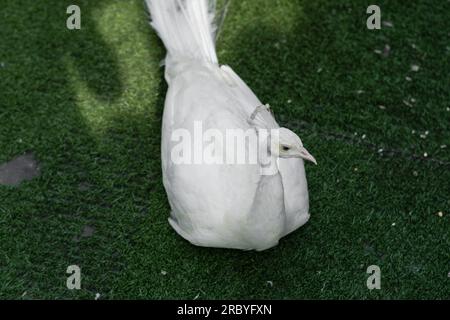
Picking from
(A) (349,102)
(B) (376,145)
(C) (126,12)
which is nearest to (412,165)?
(B) (376,145)

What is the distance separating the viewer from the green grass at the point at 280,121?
336 centimetres

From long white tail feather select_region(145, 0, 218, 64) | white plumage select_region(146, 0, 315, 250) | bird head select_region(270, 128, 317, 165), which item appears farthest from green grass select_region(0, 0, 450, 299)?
bird head select_region(270, 128, 317, 165)

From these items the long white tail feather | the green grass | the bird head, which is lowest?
the green grass

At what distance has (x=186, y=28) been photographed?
12.6 feet

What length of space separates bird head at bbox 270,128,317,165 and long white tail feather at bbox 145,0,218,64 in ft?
3.14

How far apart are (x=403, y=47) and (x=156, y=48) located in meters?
1.74

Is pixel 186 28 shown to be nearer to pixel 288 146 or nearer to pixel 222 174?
pixel 222 174

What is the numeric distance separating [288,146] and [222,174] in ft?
1.24

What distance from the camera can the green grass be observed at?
336 centimetres

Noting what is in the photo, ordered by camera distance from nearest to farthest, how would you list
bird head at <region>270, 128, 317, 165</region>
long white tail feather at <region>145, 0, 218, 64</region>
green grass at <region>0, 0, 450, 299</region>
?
1. bird head at <region>270, 128, 317, 165</region>
2. green grass at <region>0, 0, 450, 299</region>
3. long white tail feather at <region>145, 0, 218, 64</region>

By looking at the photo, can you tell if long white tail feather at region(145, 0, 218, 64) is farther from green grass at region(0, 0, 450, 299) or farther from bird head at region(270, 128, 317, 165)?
bird head at region(270, 128, 317, 165)

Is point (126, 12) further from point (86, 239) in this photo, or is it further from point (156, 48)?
point (86, 239)

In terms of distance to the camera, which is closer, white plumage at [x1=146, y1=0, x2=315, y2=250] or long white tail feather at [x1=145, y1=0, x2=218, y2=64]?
white plumage at [x1=146, y1=0, x2=315, y2=250]

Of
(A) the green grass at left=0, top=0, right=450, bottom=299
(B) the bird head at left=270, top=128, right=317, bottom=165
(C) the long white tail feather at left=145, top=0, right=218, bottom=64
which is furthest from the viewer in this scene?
(C) the long white tail feather at left=145, top=0, right=218, bottom=64
